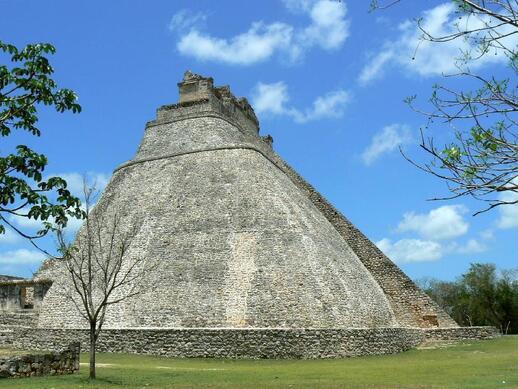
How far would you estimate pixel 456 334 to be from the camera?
27828 millimetres

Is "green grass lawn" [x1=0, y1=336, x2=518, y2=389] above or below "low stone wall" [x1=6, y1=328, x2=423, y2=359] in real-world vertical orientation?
below

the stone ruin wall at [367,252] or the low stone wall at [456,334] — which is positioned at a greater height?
the stone ruin wall at [367,252]

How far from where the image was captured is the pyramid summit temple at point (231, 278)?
2142cm

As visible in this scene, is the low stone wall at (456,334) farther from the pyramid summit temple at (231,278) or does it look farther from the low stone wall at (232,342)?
the low stone wall at (232,342)

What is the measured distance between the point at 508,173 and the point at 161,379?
411 inches

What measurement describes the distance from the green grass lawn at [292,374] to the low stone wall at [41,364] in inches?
18.4

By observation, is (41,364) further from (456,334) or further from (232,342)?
(456,334)

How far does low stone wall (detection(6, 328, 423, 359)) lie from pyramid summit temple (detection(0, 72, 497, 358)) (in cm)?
4

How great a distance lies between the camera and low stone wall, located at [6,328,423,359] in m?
20.7

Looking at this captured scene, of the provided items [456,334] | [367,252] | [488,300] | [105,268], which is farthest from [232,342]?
[488,300]

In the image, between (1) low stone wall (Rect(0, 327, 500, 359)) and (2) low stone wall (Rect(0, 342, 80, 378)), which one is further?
(1) low stone wall (Rect(0, 327, 500, 359))


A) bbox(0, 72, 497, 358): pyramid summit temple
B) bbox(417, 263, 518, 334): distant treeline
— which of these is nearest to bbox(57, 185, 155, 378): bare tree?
bbox(0, 72, 497, 358): pyramid summit temple

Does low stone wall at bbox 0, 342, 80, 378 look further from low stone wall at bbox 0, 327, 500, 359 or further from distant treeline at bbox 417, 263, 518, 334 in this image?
distant treeline at bbox 417, 263, 518, 334

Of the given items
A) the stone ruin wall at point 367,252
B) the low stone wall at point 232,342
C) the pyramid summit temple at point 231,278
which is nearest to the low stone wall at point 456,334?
the pyramid summit temple at point 231,278
